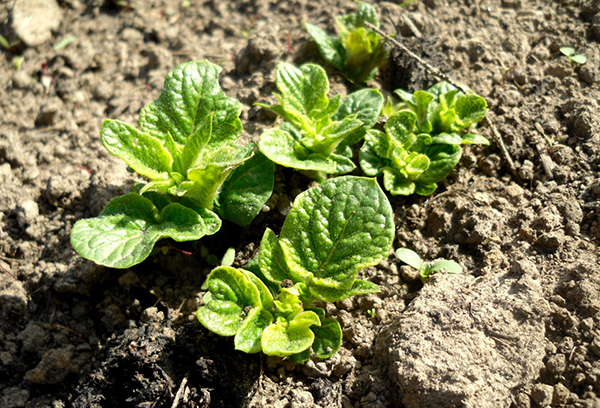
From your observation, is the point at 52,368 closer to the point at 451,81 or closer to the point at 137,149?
the point at 137,149

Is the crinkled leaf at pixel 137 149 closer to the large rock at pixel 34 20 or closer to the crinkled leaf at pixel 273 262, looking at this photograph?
the crinkled leaf at pixel 273 262

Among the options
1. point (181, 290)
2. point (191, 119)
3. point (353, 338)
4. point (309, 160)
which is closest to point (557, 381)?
point (353, 338)

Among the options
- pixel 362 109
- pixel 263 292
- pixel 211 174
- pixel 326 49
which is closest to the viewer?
pixel 263 292

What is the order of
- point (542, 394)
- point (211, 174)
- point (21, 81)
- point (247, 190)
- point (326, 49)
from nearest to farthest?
1. point (542, 394)
2. point (211, 174)
3. point (247, 190)
4. point (326, 49)
5. point (21, 81)

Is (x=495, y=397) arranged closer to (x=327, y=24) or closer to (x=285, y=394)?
(x=285, y=394)

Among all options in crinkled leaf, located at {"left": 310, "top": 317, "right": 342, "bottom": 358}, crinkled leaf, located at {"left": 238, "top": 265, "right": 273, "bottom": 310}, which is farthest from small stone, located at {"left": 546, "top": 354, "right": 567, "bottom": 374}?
crinkled leaf, located at {"left": 238, "top": 265, "right": 273, "bottom": 310}

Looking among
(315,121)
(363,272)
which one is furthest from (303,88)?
(363,272)

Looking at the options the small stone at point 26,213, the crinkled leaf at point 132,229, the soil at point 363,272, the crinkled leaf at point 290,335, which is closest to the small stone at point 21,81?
the soil at point 363,272
